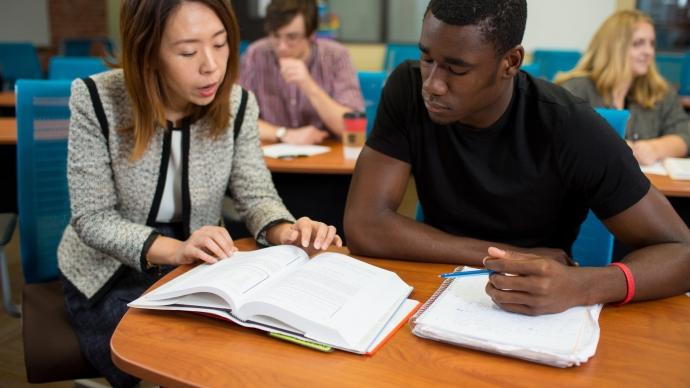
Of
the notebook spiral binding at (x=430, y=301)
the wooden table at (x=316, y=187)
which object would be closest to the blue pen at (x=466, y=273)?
the notebook spiral binding at (x=430, y=301)

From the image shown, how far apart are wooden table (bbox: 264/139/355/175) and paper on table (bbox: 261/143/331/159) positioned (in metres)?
0.05

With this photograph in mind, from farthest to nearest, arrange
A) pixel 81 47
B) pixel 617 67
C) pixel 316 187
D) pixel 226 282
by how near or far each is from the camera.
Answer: pixel 81 47
pixel 617 67
pixel 316 187
pixel 226 282

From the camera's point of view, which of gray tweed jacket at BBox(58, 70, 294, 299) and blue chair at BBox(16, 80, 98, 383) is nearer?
gray tweed jacket at BBox(58, 70, 294, 299)

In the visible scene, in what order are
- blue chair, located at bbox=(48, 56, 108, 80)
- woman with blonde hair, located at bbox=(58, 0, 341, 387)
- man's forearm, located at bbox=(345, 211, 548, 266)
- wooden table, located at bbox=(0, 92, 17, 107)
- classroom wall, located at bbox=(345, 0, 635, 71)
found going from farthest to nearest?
classroom wall, located at bbox=(345, 0, 635, 71) < wooden table, located at bbox=(0, 92, 17, 107) < blue chair, located at bbox=(48, 56, 108, 80) < woman with blonde hair, located at bbox=(58, 0, 341, 387) < man's forearm, located at bbox=(345, 211, 548, 266)

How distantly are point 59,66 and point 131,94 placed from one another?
1.77 meters

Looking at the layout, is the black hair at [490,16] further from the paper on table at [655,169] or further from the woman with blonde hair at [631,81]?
the woman with blonde hair at [631,81]

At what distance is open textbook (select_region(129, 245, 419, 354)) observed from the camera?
95 centimetres

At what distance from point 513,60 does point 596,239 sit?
58 centimetres

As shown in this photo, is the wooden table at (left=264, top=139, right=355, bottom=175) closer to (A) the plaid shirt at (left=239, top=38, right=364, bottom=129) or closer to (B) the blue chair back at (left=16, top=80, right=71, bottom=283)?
(A) the plaid shirt at (left=239, top=38, right=364, bottom=129)

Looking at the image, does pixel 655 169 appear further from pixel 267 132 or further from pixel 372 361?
pixel 372 361

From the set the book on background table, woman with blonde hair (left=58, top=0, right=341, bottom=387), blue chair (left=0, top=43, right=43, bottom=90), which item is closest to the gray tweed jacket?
woman with blonde hair (left=58, top=0, right=341, bottom=387)

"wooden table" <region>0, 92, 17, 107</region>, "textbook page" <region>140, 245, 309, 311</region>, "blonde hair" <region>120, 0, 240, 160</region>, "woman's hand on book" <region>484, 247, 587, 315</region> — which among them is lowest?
"wooden table" <region>0, 92, 17, 107</region>

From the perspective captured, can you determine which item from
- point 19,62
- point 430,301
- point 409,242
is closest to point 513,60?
point 409,242

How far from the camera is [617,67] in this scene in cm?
277
